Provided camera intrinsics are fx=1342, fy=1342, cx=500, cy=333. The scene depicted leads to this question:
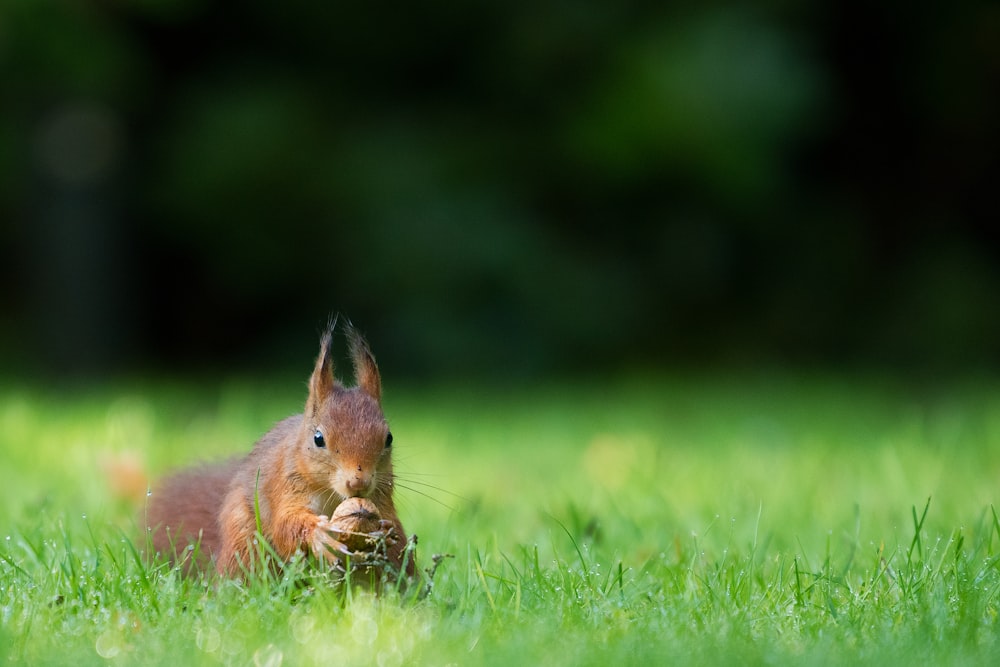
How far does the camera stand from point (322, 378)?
9.09 ft

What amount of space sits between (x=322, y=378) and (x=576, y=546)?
2.19 feet

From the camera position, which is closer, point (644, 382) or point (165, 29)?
point (644, 382)

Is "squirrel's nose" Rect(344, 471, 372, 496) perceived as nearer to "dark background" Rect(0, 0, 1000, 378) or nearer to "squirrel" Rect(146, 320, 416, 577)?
"squirrel" Rect(146, 320, 416, 577)

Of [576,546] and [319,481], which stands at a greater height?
[319,481]

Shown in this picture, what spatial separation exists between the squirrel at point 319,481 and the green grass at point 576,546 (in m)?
0.09

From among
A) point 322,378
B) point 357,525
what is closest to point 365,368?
point 322,378

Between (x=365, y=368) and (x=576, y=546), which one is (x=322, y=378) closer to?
(x=365, y=368)

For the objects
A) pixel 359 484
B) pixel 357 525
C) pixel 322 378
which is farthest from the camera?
pixel 322 378

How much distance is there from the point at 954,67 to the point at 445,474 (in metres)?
6.51

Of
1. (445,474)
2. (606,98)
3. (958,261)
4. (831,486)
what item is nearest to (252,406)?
(445,474)

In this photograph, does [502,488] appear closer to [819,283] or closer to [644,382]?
[644,382]

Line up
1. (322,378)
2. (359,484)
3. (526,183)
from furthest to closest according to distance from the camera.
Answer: (526,183) → (322,378) → (359,484)

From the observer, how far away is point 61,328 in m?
9.57

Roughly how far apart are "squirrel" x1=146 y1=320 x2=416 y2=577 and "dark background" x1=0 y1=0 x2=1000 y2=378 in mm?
6188
